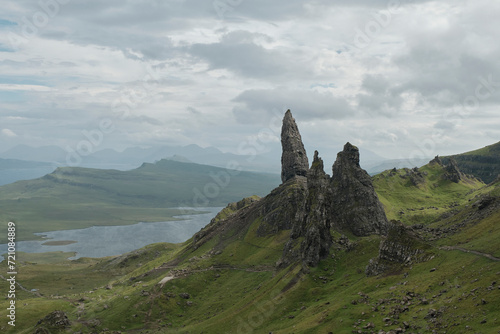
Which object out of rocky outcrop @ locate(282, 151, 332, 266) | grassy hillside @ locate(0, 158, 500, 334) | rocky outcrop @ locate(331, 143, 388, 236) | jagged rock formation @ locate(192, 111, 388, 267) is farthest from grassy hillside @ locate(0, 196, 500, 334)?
rocky outcrop @ locate(331, 143, 388, 236)

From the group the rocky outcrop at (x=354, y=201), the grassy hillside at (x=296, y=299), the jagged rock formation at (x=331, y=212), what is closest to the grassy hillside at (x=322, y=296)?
the grassy hillside at (x=296, y=299)

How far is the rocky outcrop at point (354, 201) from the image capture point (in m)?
164

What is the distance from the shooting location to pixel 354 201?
561 ft

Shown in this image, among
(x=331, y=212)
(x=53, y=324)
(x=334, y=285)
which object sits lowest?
(x=53, y=324)

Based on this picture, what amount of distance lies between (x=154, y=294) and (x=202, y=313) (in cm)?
2864

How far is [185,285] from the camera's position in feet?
574

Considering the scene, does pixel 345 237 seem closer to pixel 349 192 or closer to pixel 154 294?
pixel 349 192

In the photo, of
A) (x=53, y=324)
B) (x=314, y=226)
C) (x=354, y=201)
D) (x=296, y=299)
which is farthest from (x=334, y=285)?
(x=53, y=324)

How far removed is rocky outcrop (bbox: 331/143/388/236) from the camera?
16438cm

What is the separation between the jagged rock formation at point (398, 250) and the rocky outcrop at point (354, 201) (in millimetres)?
51981

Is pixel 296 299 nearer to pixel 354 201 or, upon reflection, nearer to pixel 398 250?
pixel 398 250

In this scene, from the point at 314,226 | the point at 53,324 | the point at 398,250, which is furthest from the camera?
the point at 53,324

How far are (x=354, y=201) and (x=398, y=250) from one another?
214ft

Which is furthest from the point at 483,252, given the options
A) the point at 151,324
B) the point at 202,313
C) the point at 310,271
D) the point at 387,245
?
the point at 151,324
